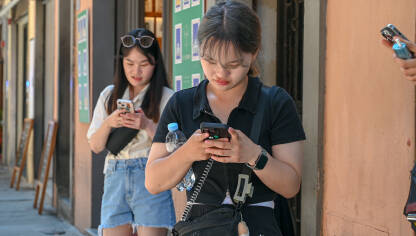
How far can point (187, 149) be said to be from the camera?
217cm

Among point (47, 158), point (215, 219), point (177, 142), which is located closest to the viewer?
point (215, 219)

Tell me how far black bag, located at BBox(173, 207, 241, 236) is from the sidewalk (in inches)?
230

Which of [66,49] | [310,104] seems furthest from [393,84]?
[66,49]

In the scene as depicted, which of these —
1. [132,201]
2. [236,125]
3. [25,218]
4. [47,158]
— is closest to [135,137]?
[132,201]

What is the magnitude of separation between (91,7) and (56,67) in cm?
239

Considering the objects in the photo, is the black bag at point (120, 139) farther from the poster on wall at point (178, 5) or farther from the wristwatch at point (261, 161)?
the wristwatch at point (261, 161)

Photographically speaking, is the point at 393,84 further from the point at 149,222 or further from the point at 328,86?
the point at 149,222

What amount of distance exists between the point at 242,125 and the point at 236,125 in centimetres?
2

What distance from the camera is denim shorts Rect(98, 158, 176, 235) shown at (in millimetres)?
3928

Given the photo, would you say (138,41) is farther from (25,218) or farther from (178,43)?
(25,218)

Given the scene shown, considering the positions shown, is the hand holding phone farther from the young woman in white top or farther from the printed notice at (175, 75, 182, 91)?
the printed notice at (175, 75, 182, 91)

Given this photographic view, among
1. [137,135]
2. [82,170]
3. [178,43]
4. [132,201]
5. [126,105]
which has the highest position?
[178,43]

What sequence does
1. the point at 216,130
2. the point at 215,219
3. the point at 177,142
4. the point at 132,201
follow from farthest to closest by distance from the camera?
the point at 132,201 → the point at 177,142 → the point at 215,219 → the point at 216,130

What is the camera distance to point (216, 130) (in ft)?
6.82
